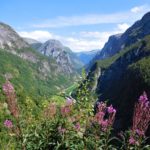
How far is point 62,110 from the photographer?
12820 millimetres

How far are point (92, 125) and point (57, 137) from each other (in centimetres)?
132

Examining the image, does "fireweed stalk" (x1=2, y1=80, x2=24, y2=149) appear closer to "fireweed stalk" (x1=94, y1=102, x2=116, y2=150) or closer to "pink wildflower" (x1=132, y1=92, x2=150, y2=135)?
"fireweed stalk" (x1=94, y1=102, x2=116, y2=150)

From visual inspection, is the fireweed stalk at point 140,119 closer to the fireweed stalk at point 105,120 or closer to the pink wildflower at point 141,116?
the pink wildflower at point 141,116

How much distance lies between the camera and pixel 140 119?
10.6m

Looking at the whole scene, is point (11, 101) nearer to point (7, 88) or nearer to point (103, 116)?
point (7, 88)

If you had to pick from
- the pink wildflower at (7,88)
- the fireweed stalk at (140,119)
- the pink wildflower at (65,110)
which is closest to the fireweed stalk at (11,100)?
the pink wildflower at (7,88)

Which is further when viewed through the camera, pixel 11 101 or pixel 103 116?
pixel 103 116

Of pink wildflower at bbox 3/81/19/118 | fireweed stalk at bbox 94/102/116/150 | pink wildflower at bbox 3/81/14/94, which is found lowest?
fireweed stalk at bbox 94/102/116/150

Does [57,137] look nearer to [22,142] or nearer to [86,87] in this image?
[22,142]

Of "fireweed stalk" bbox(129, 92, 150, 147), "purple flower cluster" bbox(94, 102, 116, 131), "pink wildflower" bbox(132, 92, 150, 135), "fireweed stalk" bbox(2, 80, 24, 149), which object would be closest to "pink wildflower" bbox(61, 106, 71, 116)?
"purple flower cluster" bbox(94, 102, 116, 131)

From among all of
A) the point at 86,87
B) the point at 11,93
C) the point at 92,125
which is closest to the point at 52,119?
the point at 92,125

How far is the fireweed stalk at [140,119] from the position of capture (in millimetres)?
10477

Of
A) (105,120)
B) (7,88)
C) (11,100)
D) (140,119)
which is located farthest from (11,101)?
(140,119)

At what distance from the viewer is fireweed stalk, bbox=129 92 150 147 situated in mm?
10477
